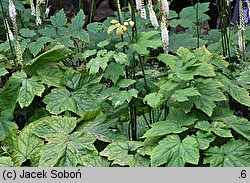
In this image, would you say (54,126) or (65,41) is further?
(65,41)

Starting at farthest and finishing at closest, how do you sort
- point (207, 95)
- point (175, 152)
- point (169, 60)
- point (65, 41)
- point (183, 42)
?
point (183, 42), point (65, 41), point (169, 60), point (207, 95), point (175, 152)

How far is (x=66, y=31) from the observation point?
3211 millimetres

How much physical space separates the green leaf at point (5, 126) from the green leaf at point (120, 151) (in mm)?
664

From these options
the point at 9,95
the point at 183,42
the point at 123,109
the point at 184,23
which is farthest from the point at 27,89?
the point at 184,23

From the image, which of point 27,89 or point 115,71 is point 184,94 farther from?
point 27,89

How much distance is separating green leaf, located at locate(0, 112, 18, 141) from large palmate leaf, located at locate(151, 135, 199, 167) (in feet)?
3.12

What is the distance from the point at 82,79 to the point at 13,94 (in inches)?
16.8

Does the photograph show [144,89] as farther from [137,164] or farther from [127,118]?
[137,164]

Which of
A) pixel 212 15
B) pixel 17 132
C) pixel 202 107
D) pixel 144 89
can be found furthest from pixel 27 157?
pixel 212 15

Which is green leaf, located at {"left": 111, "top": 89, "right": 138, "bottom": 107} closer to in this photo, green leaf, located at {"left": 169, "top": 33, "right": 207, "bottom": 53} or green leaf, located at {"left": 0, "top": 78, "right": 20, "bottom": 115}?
green leaf, located at {"left": 0, "top": 78, "right": 20, "bottom": 115}

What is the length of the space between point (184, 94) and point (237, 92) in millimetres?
379

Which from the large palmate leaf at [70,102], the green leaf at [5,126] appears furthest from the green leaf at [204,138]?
the green leaf at [5,126]

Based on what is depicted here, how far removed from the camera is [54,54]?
9.90 ft

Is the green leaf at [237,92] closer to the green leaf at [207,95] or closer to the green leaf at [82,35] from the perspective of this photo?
the green leaf at [207,95]
